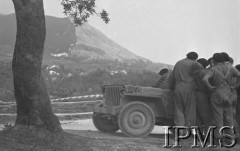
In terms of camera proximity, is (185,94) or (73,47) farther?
(73,47)

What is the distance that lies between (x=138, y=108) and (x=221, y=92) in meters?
2.00

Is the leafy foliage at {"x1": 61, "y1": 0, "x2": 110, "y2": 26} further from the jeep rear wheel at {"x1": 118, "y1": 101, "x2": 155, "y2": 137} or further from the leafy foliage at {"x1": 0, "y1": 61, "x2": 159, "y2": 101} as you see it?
the leafy foliage at {"x1": 0, "y1": 61, "x2": 159, "y2": 101}

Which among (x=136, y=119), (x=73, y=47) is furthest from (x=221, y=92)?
(x=73, y=47)

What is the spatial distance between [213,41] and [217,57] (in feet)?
212

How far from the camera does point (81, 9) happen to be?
1185cm

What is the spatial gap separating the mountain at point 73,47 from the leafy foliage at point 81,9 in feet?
91.3

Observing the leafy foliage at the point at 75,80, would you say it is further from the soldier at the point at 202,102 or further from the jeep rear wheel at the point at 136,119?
the soldier at the point at 202,102

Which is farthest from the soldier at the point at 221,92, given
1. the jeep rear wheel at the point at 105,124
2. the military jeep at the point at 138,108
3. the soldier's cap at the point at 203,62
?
the jeep rear wheel at the point at 105,124

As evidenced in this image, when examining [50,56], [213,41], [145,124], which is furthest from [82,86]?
[213,41]

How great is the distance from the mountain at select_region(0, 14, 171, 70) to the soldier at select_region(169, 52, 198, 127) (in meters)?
29.6

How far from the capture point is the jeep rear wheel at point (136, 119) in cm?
1070

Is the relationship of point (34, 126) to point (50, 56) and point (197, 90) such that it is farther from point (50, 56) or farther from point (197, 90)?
point (50, 56)

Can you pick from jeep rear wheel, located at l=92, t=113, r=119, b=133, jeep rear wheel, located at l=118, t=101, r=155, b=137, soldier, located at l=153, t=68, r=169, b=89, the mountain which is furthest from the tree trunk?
the mountain

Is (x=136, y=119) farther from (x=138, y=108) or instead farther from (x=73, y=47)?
(x=73, y=47)
